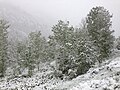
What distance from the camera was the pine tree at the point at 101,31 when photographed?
36875mm

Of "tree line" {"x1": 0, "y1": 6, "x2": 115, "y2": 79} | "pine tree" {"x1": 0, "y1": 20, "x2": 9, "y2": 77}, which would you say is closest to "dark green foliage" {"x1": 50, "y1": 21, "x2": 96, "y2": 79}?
"tree line" {"x1": 0, "y1": 6, "x2": 115, "y2": 79}

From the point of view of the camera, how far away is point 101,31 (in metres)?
36.9

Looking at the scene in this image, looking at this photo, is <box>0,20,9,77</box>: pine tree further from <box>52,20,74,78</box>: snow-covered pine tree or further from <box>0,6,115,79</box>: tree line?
<box>52,20,74,78</box>: snow-covered pine tree

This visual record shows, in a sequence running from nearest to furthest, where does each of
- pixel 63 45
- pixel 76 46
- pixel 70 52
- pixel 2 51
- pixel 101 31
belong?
1. pixel 76 46
2. pixel 70 52
3. pixel 63 45
4. pixel 101 31
5. pixel 2 51

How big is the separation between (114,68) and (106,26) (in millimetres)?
17637

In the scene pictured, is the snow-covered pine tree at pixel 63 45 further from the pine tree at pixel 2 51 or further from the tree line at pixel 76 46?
the pine tree at pixel 2 51

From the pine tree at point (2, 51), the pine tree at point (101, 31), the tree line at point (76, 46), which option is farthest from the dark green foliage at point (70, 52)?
the pine tree at point (2, 51)

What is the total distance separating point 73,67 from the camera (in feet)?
102

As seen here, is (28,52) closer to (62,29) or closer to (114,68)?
(62,29)

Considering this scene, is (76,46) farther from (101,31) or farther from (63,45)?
(101,31)

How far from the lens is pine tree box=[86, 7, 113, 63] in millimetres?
36875

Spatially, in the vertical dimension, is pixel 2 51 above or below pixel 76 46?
above

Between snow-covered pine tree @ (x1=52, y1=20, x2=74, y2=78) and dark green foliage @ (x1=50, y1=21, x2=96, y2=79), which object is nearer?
dark green foliage @ (x1=50, y1=21, x2=96, y2=79)


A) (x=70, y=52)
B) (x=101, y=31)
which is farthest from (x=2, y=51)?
(x=101, y=31)
